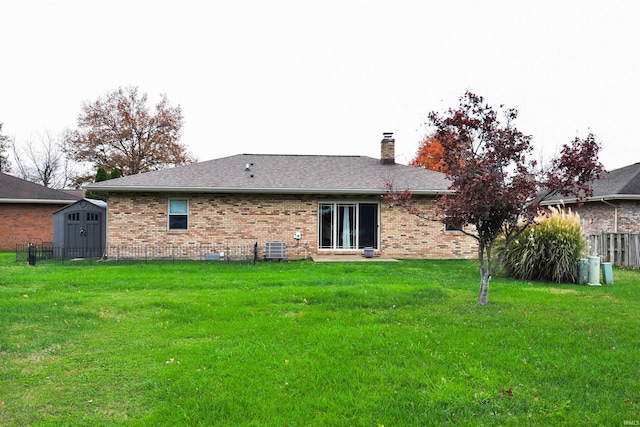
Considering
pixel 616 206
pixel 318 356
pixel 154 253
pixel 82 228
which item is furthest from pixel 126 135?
pixel 318 356

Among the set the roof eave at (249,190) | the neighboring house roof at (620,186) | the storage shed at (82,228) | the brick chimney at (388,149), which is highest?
the brick chimney at (388,149)

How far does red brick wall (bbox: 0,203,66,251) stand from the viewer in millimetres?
22562

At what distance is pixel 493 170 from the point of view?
7.62m

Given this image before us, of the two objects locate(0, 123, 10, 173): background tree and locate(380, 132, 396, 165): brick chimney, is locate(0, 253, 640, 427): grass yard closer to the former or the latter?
locate(380, 132, 396, 165): brick chimney

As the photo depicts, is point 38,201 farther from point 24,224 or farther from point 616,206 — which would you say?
point 616,206

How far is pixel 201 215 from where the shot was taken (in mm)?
16766

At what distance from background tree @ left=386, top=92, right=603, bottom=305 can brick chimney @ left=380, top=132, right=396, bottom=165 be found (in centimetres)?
1266

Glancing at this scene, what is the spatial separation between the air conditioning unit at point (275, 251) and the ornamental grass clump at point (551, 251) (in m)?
7.79

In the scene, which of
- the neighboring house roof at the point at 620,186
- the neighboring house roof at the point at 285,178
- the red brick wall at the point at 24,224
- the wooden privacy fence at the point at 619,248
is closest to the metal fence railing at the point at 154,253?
the neighboring house roof at the point at 285,178

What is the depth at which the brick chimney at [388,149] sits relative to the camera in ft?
68.1

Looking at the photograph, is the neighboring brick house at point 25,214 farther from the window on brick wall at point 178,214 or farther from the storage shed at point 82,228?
the window on brick wall at point 178,214

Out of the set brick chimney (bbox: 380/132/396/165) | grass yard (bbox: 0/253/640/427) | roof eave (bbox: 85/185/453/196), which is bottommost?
grass yard (bbox: 0/253/640/427)

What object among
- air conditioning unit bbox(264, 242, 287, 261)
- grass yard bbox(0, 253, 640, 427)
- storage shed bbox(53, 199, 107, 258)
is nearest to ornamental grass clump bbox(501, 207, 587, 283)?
grass yard bbox(0, 253, 640, 427)

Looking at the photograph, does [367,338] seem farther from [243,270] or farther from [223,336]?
[243,270]
